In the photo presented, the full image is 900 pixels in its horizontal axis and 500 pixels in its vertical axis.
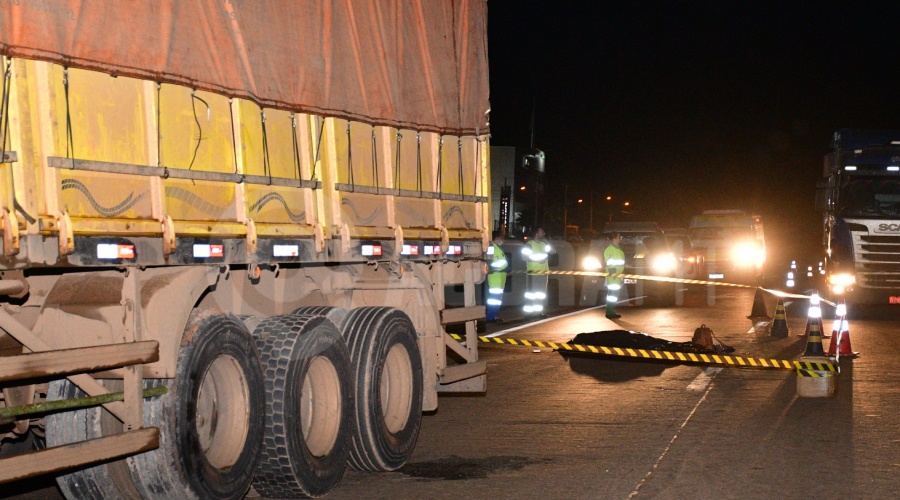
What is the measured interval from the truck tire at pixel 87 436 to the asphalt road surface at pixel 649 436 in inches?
64.9

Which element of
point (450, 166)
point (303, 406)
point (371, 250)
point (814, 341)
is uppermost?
point (450, 166)

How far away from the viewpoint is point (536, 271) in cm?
2244

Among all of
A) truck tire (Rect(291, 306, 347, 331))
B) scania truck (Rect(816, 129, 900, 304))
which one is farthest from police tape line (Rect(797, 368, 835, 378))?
scania truck (Rect(816, 129, 900, 304))

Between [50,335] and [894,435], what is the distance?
6730 mm

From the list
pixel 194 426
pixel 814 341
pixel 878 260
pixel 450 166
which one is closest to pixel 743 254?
pixel 878 260

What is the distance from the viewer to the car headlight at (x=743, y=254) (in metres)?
37.6

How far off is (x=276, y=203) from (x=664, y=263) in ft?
80.8

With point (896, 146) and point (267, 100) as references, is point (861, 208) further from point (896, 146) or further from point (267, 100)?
point (267, 100)

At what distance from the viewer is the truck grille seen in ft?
79.5

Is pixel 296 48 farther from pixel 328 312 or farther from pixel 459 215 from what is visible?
pixel 459 215

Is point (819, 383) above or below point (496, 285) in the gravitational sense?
below

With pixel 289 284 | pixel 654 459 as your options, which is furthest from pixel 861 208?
pixel 289 284

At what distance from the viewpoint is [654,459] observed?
28.4ft

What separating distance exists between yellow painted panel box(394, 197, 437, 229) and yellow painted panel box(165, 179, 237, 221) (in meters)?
2.27
